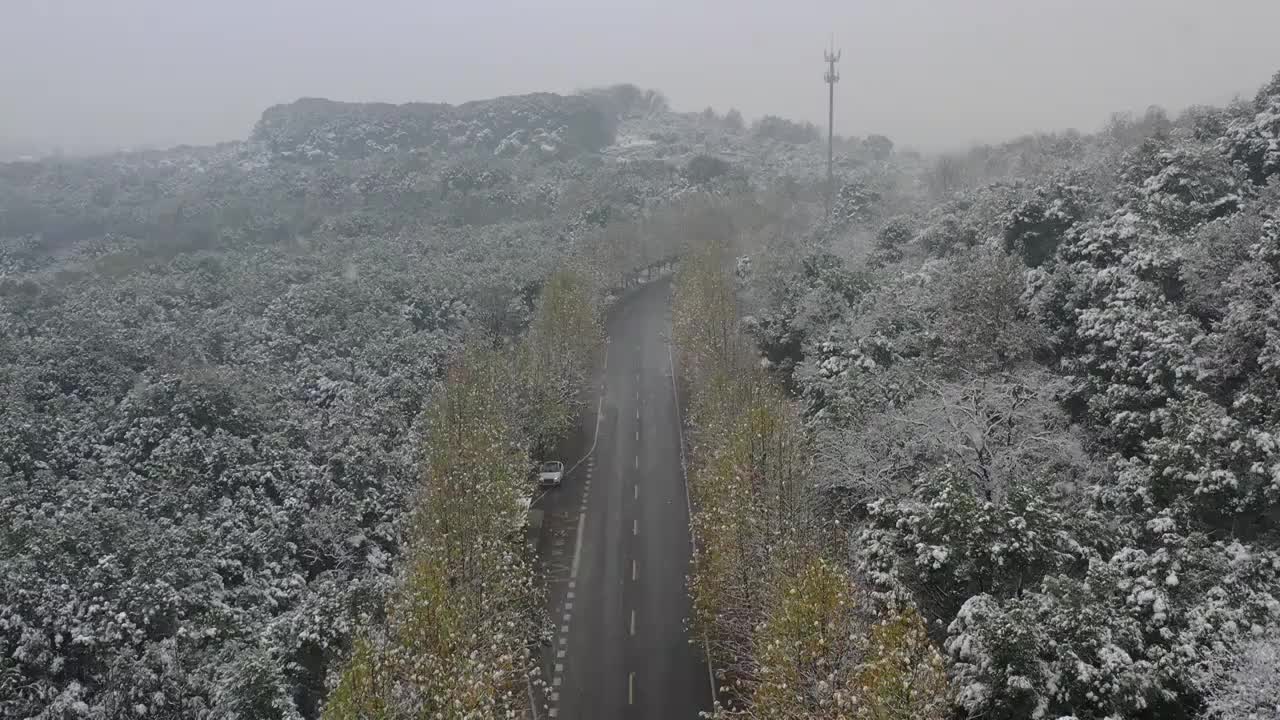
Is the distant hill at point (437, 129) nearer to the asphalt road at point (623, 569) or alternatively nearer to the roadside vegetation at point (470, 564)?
the asphalt road at point (623, 569)

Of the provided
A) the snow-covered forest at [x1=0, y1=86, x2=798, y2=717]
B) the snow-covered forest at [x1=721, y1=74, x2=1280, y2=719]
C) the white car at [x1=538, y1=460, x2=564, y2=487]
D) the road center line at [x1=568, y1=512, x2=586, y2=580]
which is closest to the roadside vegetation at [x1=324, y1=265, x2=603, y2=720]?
the white car at [x1=538, y1=460, x2=564, y2=487]

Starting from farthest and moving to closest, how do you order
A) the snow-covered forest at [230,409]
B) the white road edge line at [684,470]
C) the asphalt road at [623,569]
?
the white road edge line at [684,470], the asphalt road at [623,569], the snow-covered forest at [230,409]

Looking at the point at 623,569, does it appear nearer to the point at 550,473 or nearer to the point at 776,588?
the point at 550,473

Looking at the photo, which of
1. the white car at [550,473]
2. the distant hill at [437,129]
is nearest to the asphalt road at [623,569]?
the white car at [550,473]

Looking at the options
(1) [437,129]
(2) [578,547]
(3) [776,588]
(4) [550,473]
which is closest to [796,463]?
(3) [776,588]

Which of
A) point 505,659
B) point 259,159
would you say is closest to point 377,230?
point 259,159
